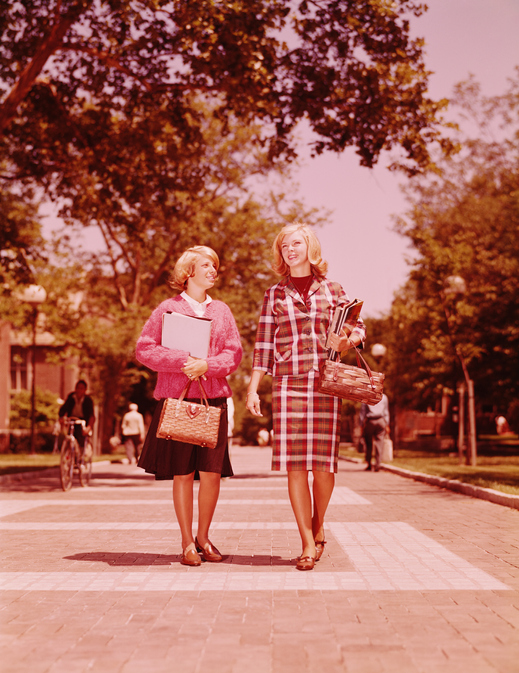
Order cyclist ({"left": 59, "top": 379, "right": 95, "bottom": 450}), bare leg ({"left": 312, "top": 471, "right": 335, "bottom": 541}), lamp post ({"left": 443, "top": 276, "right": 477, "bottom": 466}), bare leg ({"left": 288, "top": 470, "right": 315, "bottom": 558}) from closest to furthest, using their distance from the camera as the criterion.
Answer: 1. bare leg ({"left": 288, "top": 470, "right": 315, "bottom": 558})
2. bare leg ({"left": 312, "top": 471, "right": 335, "bottom": 541})
3. cyclist ({"left": 59, "top": 379, "right": 95, "bottom": 450})
4. lamp post ({"left": 443, "top": 276, "right": 477, "bottom": 466})

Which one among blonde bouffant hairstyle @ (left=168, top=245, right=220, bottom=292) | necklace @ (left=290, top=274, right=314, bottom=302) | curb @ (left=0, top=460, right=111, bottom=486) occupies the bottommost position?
curb @ (left=0, top=460, right=111, bottom=486)

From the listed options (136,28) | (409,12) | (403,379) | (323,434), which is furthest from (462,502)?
(403,379)

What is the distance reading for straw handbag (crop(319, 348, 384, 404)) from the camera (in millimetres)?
6203

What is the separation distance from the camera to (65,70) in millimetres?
18312

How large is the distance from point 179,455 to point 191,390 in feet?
1.46

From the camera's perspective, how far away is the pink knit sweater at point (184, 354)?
6.48m

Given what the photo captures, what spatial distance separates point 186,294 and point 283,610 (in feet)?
8.52

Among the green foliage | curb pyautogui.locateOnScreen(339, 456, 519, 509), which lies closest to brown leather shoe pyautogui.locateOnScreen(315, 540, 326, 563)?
curb pyautogui.locateOnScreen(339, 456, 519, 509)

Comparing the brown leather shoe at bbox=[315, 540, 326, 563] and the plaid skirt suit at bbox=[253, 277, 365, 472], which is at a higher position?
the plaid skirt suit at bbox=[253, 277, 365, 472]

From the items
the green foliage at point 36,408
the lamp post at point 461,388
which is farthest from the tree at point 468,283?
the green foliage at point 36,408

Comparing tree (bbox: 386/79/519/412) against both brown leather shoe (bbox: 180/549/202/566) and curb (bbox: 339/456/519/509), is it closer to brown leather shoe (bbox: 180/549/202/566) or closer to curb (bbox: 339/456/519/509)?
curb (bbox: 339/456/519/509)

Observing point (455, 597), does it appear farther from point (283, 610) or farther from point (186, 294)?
point (186, 294)

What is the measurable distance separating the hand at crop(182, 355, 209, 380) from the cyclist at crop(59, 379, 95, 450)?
9163 mm

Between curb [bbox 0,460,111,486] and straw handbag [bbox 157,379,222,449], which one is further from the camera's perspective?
curb [bbox 0,460,111,486]
